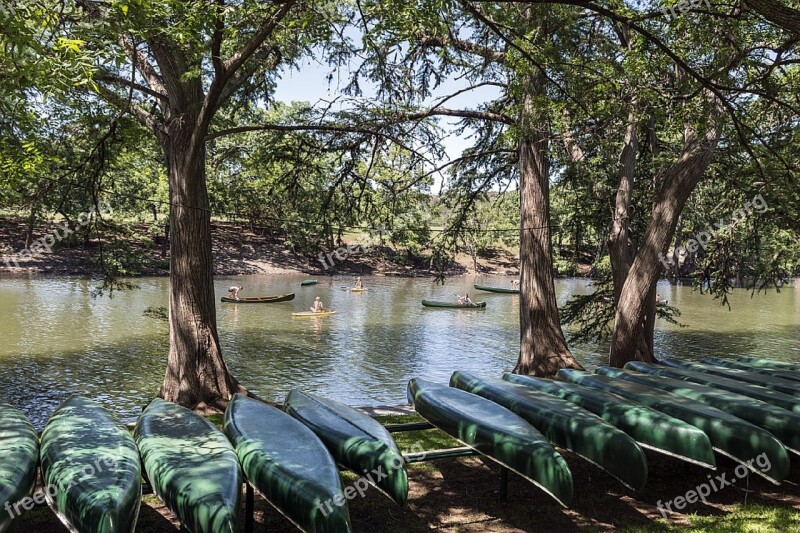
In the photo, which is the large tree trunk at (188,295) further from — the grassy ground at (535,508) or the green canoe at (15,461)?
the grassy ground at (535,508)

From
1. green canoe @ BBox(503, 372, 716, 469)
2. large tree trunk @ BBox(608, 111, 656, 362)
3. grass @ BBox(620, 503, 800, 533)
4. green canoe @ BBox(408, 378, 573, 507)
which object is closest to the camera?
green canoe @ BBox(408, 378, 573, 507)

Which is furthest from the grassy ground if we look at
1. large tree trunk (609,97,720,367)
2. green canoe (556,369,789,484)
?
large tree trunk (609,97,720,367)

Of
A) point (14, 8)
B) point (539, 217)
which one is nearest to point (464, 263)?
point (539, 217)

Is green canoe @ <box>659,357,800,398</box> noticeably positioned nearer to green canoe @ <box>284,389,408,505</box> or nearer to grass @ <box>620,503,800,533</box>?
grass @ <box>620,503,800,533</box>

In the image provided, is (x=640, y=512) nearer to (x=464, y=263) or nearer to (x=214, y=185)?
(x=214, y=185)

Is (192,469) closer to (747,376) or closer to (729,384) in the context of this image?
(729,384)

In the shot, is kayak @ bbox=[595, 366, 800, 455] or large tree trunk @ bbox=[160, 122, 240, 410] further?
large tree trunk @ bbox=[160, 122, 240, 410]

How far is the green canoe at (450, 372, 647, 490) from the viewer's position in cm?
489

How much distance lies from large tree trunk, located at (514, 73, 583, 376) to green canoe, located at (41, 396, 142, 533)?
7387 millimetres

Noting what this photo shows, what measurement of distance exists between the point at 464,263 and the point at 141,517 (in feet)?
149

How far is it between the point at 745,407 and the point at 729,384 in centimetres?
99

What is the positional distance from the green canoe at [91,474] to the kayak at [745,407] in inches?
195

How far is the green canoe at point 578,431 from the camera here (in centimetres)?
489

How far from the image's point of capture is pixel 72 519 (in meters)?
3.72
